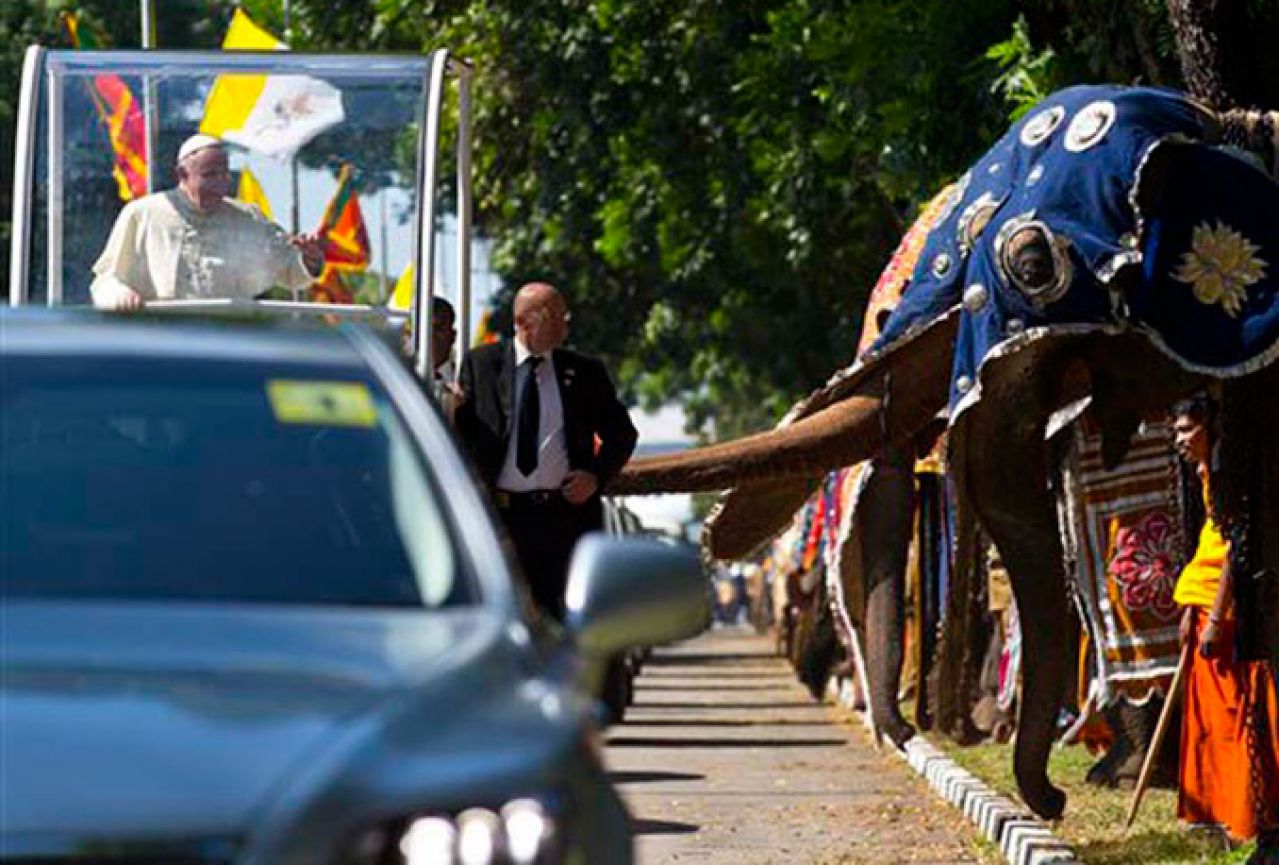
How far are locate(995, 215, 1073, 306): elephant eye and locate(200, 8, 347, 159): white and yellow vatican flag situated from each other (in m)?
2.56

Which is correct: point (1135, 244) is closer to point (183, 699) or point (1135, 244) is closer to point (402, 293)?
point (402, 293)

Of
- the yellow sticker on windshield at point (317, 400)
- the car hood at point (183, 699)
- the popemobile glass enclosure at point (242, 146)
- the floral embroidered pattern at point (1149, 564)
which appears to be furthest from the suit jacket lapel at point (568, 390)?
the car hood at point (183, 699)

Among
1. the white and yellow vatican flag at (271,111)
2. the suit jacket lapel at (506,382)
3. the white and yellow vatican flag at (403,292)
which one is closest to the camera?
the white and yellow vatican flag at (403,292)

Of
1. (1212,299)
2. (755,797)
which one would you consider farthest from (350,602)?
(755,797)

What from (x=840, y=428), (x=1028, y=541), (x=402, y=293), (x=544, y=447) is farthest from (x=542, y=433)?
(x=1028, y=541)

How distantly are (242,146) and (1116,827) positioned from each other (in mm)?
4225

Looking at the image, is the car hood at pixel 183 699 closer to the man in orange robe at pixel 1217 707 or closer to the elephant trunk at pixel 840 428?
the elephant trunk at pixel 840 428

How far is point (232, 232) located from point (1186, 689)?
4.00 metres

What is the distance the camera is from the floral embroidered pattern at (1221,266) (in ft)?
39.3

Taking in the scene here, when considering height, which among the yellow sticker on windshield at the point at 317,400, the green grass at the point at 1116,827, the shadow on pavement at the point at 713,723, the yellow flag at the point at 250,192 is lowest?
the shadow on pavement at the point at 713,723

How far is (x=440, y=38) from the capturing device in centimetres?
3256

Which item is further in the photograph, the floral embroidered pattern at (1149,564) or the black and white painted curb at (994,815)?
the floral embroidered pattern at (1149,564)

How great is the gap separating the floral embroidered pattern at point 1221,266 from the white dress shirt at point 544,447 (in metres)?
2.48

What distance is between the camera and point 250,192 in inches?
539
